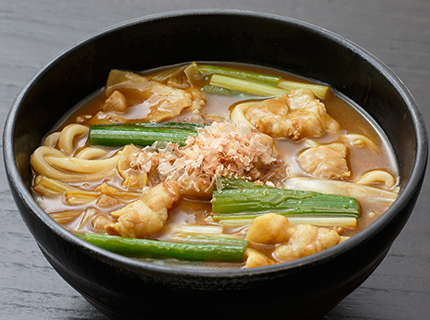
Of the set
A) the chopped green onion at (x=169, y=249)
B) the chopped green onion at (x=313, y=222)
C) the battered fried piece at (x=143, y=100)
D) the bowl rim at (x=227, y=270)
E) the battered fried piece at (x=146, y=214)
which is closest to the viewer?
the bowl rim at (x=227, y=270)

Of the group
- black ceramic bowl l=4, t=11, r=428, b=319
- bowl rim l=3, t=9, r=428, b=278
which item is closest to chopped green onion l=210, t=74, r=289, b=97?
black ceramic bowl l=4, t=11, r=428, b=319

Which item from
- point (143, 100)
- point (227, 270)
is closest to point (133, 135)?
point (143, 100)

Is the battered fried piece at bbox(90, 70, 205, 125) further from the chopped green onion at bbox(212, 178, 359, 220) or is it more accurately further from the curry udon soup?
the chopped green onion at bbox(212, 178, 359, 220)

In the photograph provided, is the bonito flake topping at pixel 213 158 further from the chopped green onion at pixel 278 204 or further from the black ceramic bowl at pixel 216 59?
the black ceramic bowl at pixel 216 59

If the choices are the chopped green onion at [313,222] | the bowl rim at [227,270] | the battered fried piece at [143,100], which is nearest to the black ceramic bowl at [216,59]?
the bowl rim at [227,270]

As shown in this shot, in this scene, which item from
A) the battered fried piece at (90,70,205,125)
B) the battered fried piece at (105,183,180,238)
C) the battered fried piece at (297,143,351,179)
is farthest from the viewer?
the battered fried piece at (90,70,205,125)

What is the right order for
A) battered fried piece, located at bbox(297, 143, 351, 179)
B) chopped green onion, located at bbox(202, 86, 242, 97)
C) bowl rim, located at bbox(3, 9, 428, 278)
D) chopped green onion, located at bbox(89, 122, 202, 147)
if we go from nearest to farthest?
1. bowl rim, located at bbox(3, 9, 428, 278)
2. battered fried piece, located at bbox(297, 143, 351, 179)
3. chopped green onion, located at bbox(89, 122, 202, 147)
4. chopped green onion, located at bbox(202, 86, 242, 97)

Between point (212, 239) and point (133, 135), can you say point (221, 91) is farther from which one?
point (212, 239)
